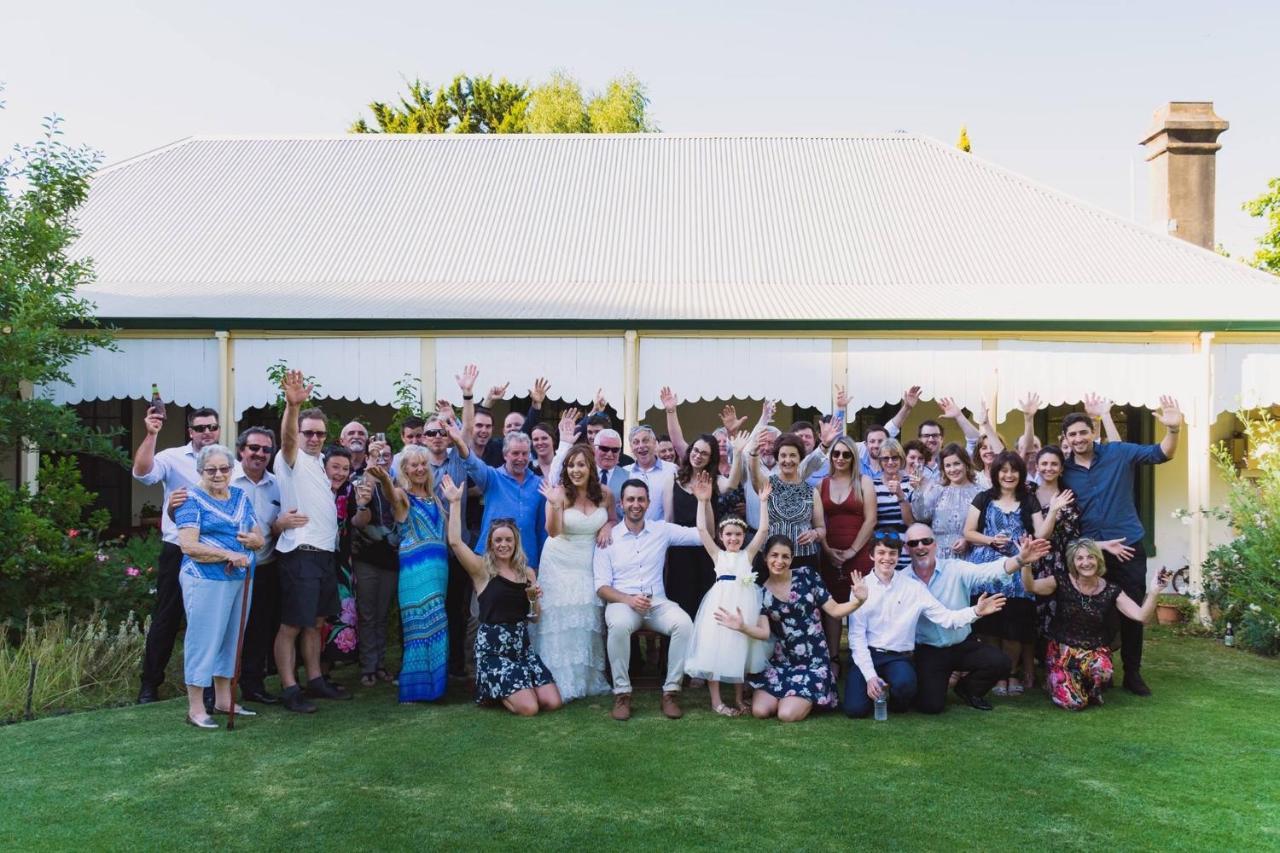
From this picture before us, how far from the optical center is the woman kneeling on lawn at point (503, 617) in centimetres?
600

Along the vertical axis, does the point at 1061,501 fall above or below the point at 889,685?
above

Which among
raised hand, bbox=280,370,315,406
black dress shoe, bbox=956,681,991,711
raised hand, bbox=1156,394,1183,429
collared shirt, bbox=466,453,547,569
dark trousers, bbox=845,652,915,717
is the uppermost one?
raised hand, bbox=280,370,315,406

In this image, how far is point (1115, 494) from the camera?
6410 millimetres

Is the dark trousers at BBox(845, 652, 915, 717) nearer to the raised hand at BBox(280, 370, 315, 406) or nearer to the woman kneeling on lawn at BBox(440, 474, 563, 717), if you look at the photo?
the woman kneeling on lawn at BBox(440, 474, 563, 717)

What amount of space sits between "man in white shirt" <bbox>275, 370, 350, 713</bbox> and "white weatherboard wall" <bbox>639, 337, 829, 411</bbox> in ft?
14.6

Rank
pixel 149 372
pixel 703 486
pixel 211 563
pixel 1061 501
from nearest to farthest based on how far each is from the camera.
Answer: pixel 211 563
pixel 1061 501
pixel 703 486
pixel 149 372

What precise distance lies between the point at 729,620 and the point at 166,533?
3.31 m

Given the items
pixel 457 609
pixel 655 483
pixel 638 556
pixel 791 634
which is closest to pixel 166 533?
pixel 457 609

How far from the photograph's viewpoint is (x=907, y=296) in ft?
36.1

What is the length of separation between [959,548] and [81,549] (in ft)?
19.8

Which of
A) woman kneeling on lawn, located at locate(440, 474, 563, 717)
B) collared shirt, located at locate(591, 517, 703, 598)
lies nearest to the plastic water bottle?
collared shirt, located at locate(591, 517, 703, 598)

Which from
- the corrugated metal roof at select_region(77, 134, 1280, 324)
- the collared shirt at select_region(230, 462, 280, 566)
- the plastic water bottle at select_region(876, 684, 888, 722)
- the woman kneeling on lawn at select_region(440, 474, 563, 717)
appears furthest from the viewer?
the corrugated metal roof at select_region(77, 134, 1280, 324)

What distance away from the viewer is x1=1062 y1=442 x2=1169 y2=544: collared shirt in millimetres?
6395

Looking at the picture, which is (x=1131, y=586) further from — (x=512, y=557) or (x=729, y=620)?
(x=512, y=557)
